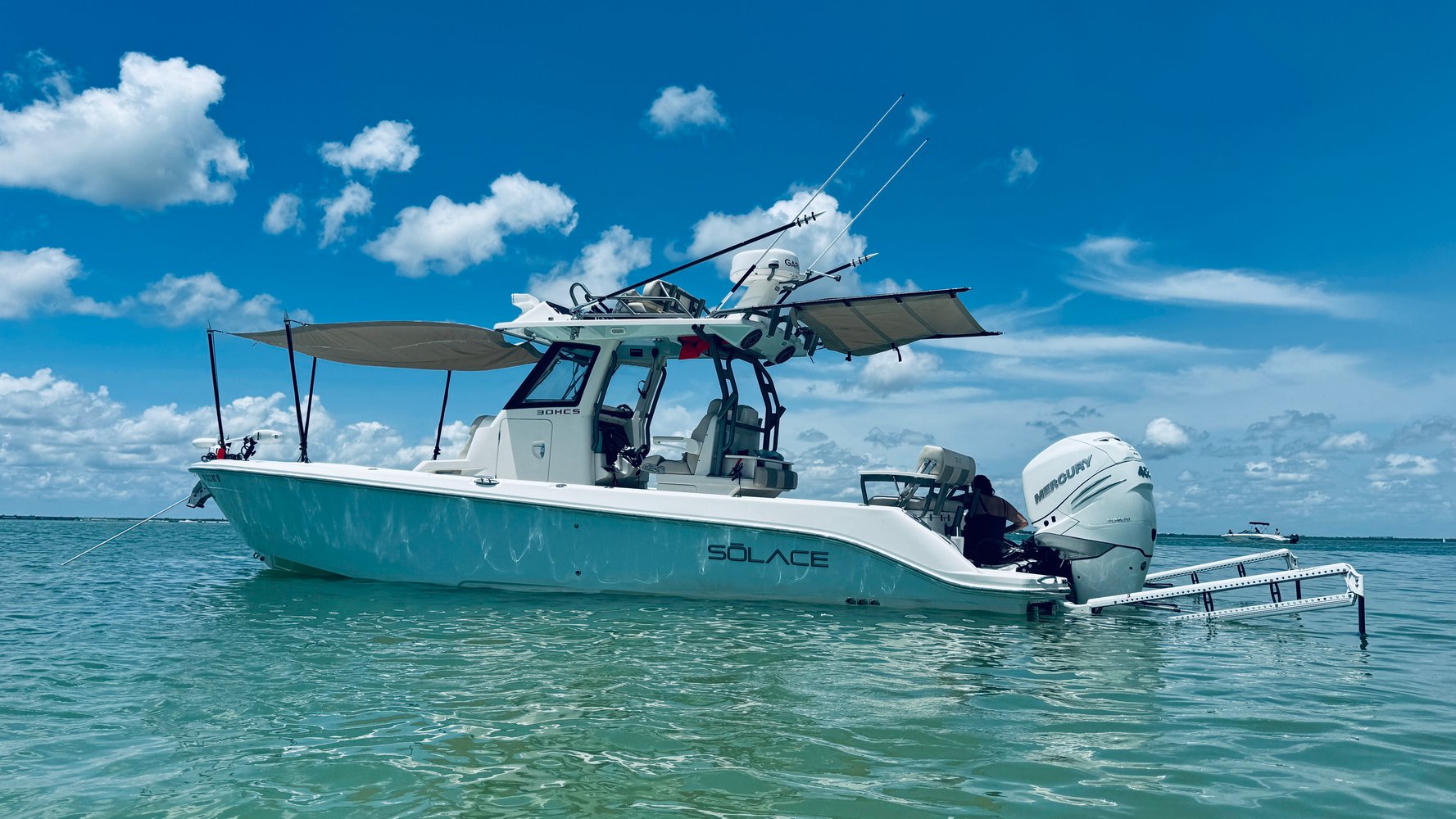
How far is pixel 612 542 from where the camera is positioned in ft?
30.7

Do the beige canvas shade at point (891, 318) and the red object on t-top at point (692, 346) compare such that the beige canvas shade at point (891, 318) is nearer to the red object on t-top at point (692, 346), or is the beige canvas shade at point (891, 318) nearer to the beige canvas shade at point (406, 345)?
the red object on t-top at point (692, 346)

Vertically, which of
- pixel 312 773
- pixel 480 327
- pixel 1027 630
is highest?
pixel 480 327

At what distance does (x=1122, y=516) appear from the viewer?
849 centimetres

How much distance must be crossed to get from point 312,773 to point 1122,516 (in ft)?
24.1

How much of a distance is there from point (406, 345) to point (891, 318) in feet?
20.3

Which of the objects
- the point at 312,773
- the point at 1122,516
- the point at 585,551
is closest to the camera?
the point at 312,773

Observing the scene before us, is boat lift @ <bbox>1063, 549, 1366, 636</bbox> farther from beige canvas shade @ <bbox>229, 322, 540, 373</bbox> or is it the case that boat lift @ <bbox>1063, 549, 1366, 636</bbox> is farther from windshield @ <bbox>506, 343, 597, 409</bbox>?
beige canvas shade @ <bbox>229, 322, 540, 373</bbox>

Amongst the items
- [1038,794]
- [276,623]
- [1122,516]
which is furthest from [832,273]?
[1038,794]

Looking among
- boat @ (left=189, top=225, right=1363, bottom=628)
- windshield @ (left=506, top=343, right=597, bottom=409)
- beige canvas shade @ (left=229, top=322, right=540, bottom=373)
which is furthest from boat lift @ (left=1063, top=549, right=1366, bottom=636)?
beige canvas shade @ (left=229, top=322, right=540, bottom=373)

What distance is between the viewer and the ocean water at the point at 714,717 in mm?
3387

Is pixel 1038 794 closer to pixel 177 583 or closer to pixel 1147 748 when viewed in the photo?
pixel 1147 748

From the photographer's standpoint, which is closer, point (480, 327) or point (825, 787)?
point (825, 787)

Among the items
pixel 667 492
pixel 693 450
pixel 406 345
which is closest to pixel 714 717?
pixel 667 492

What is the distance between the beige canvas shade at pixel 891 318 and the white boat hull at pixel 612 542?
211 centimetres
